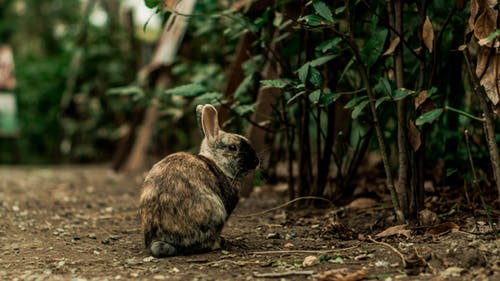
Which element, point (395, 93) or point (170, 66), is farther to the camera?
point (170, 66)

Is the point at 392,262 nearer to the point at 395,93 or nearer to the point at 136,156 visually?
the point at 395,93

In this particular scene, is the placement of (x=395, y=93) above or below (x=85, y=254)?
above

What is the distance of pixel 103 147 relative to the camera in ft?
38.4

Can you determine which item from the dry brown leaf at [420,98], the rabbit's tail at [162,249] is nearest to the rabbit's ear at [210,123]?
the rabbit's tail at [162,249]

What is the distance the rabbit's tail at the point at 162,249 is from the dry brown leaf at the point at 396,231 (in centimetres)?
119

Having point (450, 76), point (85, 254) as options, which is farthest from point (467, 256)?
point (85, 254)

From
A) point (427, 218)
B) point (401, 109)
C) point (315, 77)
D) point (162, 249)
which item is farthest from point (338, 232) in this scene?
point (162, 249)

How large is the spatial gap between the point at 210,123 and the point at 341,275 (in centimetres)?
152

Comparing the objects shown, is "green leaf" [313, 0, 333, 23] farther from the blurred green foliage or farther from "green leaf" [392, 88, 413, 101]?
"green leaf" [392, 88, 413, 101]

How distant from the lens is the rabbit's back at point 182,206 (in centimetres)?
352

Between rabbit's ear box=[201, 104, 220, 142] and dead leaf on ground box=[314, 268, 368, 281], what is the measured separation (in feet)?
4.52

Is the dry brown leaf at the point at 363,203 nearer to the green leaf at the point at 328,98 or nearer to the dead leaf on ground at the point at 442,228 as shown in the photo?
the dead leaf on ground at the point at 442,228

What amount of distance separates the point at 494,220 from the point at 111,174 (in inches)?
230

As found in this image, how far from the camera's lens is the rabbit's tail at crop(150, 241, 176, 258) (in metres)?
3.51
